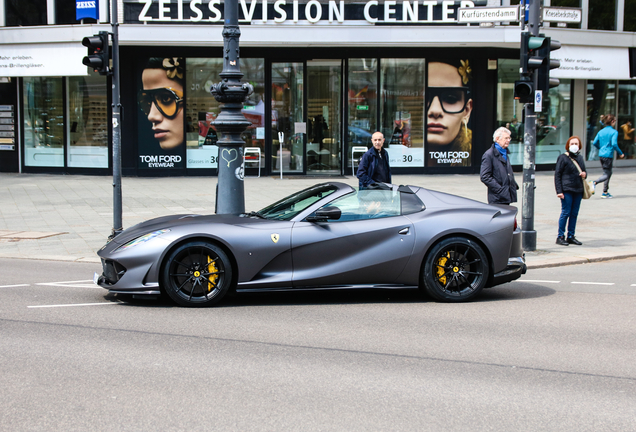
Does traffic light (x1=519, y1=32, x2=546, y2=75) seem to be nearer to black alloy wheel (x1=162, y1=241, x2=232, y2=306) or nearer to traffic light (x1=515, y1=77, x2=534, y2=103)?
traffic light (x1=515, y1=77, x2=534, y2=103)

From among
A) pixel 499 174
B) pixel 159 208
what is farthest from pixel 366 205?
pixel 159 208

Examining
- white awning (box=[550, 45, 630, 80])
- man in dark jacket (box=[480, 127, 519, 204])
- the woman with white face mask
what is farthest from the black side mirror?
white awning (box=[550, 45, 630, 80])

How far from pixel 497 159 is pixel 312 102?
44.1 ft

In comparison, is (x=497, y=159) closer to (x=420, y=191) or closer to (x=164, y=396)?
(x=420, y=191)

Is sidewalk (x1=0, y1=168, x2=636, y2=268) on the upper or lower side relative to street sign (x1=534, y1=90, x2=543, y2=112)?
lower

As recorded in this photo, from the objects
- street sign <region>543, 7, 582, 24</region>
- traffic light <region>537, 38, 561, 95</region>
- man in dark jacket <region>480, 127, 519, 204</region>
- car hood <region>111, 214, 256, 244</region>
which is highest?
street sign <region>543, 7, 582, 24</region>

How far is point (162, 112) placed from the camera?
22.3 metres

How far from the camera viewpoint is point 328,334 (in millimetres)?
6188

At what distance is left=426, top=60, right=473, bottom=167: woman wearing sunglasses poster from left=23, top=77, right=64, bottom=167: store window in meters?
11.5

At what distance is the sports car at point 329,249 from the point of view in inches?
279

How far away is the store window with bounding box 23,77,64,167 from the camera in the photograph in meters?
23.1

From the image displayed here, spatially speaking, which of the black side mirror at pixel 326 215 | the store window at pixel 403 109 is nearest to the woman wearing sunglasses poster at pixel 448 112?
the store window at pixel 403 109

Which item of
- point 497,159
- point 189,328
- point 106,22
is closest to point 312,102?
point 106,22

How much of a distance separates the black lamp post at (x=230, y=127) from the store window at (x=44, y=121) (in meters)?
14.7
